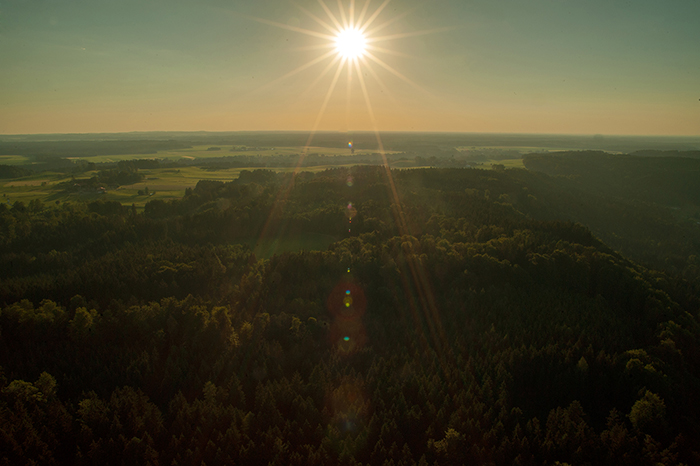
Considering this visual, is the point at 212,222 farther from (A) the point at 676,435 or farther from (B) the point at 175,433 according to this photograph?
(A) the point at 676,435

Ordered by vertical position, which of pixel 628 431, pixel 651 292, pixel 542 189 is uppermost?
pixel 542 189

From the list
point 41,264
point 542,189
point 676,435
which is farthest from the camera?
point 542,189

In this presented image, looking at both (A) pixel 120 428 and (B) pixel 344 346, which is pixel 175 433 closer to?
(A) pixel 120 428

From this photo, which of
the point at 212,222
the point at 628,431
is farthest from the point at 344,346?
Answer: the point at 212,222

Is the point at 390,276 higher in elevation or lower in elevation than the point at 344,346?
higher

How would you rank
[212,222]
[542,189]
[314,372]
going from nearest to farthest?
[314,372] → [212,222] → [542,189]

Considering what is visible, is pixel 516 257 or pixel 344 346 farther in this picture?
pixel 516 257
